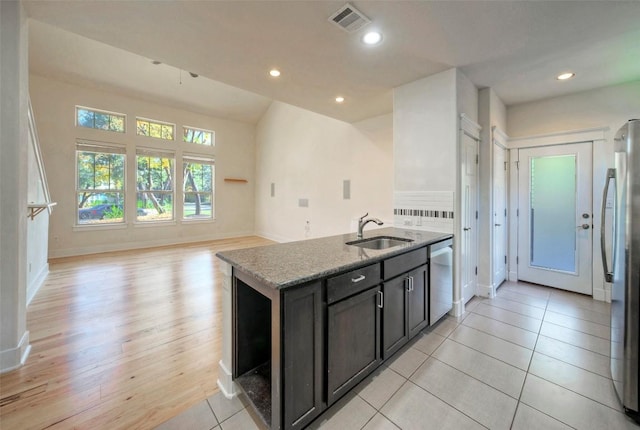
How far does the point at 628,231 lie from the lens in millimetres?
1592

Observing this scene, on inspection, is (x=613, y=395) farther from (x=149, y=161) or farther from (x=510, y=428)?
(x=149, y=161)

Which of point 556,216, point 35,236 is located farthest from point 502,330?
point 35,236

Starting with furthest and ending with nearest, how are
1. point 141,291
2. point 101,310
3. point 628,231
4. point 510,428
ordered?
point 141,291 → point 101,310 → point 628,231 → point 510,428

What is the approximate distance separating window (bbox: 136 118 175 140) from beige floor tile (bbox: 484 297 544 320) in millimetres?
7825

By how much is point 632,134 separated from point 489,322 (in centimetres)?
199

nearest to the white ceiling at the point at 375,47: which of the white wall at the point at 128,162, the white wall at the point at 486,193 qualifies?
the white wall at the point at 486,193

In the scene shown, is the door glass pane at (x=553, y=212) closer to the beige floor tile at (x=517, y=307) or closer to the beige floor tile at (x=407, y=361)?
the beige floor tile at (x=517, y=307)

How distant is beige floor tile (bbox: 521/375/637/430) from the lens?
150 cm

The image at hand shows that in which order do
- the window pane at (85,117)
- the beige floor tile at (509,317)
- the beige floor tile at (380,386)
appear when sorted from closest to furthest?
the beige floor tile at (380,386)
the beige floor tile at (509,317)
the window pane at (85,117)

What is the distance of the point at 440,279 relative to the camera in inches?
101

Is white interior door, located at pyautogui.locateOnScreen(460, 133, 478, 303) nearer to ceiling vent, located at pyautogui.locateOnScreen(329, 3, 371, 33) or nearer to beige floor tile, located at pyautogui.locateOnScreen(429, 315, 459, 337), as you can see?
beige floor tile, located at pyautogui.locateOnScreen(429, 315, 459, 337)

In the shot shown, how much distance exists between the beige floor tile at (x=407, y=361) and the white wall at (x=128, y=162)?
21.9 feet

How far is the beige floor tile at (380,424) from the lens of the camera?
1.47 meters

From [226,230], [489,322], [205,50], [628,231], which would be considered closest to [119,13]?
[205,50]
